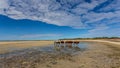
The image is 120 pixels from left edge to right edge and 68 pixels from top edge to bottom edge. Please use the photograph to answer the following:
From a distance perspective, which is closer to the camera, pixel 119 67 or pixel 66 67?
pixel 119 67

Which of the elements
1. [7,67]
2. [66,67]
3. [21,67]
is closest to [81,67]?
[66,67]

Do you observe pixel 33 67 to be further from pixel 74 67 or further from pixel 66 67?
pixel 74 67

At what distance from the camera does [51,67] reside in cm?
1068

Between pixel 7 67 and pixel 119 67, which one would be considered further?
pixel 7 67

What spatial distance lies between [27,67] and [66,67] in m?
3.39

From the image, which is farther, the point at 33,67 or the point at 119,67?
the point at 33,67

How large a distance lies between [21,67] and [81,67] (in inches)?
205

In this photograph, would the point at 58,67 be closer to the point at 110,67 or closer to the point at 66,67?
the point at 66,67

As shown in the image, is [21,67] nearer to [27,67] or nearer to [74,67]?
[27,67]

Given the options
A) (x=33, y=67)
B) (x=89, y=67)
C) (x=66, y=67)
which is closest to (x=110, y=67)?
(x=89, y=67)

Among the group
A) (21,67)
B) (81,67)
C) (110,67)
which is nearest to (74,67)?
(81,67)

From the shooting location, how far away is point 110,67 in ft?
32.7

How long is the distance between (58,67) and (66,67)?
71 cm

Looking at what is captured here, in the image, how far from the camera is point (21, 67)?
10523mm
